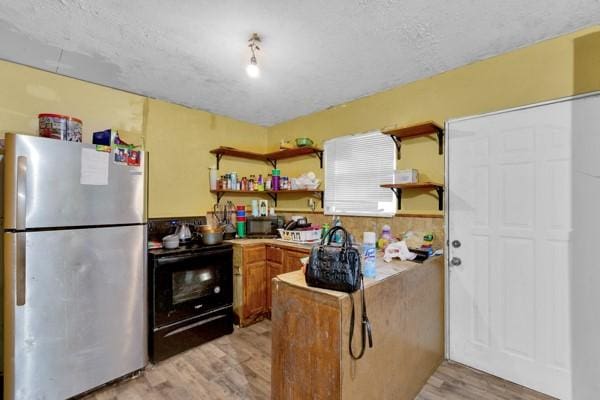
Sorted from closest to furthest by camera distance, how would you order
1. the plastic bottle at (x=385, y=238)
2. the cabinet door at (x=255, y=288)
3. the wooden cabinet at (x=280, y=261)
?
the plastic bottle at (x=385, y=238) < the wooden cabinet at (x=280, y=261) < the cabinet door at (x=255, y=288)

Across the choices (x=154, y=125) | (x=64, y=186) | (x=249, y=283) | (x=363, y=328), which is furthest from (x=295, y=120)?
(x=363, y=328)

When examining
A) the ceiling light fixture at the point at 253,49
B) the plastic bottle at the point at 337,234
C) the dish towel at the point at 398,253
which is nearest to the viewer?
the ceiling light fixture at the point at 253,49

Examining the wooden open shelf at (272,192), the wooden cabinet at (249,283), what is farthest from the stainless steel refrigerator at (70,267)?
the wooden open shelf at (272,192)

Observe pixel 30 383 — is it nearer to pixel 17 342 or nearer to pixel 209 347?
pixel 17 342

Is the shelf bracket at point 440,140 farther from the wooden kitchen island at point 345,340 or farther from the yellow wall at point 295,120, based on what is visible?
the wooden kitchen island at point 345,340

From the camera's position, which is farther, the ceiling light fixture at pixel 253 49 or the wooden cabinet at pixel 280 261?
the wooden cabinet at pixel 280 261

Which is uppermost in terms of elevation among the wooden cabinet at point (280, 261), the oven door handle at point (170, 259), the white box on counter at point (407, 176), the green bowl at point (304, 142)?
the green bowl at point (304, 142)

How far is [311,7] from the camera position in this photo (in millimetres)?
1555

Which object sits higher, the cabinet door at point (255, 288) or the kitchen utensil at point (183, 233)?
the kitchen utensil at point (183, 233)

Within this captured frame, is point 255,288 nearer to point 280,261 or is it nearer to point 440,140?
point 280,261

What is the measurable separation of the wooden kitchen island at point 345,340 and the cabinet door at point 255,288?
1453 millimetres

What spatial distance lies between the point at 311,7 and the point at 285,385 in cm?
208

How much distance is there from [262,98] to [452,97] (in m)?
1.82

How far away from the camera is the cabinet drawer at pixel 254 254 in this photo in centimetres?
288
